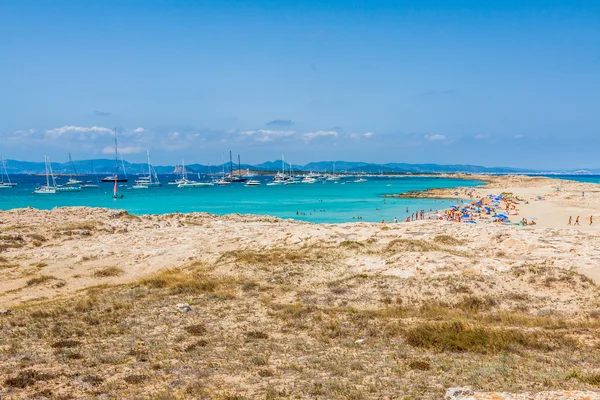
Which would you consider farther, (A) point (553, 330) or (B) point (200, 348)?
(A) point (553, 330)

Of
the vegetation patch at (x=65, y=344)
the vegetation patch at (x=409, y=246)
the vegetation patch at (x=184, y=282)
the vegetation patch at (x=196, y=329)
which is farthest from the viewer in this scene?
the vegetation patch at (x=409, y=246)

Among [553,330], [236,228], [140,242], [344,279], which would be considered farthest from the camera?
[236,228]

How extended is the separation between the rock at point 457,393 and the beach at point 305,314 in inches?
14.8

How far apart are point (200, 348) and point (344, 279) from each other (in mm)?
9960

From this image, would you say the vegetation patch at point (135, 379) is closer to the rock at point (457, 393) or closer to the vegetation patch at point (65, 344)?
the vegetation patch at point (65, 344)

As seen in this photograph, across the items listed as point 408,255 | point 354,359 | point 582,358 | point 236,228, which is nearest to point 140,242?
point 236,228

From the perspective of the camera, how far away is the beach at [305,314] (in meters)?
9.69

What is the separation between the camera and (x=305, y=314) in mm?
15398

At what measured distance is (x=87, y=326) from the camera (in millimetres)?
14117

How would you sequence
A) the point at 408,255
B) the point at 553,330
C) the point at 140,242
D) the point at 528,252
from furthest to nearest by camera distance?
the point at 140,242 < the point at 528,252 < the point at 408,255 < the point at 553,330

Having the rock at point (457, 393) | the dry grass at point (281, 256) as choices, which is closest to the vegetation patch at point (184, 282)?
the dry grass at point (281, 256)

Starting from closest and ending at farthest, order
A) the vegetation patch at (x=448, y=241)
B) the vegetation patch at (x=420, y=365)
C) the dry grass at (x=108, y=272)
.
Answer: the vegetation patch at (x=420, y=365) < the dry grass at (x=108, y=272) < the vegetation patch at (x=448, y=241)

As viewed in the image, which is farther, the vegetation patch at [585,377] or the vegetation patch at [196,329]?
the vegetation patch at [196,329]

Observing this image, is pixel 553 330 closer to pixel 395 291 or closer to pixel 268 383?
pixel 395 291
